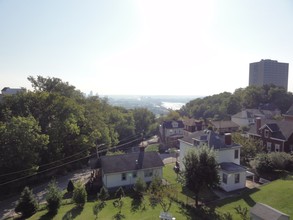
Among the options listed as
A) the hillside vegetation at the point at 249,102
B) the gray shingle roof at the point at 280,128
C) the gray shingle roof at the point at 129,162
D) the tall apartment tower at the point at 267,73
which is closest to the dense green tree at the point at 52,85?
the gray shingle roof at the point at 129,162

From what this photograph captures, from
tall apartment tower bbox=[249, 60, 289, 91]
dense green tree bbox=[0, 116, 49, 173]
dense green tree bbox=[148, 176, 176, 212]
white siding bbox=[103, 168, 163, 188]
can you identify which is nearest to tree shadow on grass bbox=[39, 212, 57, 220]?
white siding bbox=[103, 168, 163, 188]

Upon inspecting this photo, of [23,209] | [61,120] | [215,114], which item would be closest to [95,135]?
A: [61,120]

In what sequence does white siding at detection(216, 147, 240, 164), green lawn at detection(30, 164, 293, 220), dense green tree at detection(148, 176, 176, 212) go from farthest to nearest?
white siding at detection(216, 147, 240, 164), dense green tree at detection(148, 176, 176, 212), green lawn at detection(30, 164, 293, 220)

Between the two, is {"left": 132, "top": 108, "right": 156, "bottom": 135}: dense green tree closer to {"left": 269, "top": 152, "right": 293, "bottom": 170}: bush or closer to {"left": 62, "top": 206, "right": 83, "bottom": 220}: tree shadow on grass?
{"left": 269, "top": 152, "right": 293, "bottom": 170}: bush

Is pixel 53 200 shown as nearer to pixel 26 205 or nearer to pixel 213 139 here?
pixel 26 205

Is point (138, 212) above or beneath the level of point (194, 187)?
beneath

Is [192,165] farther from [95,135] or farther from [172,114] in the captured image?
[172,114]
